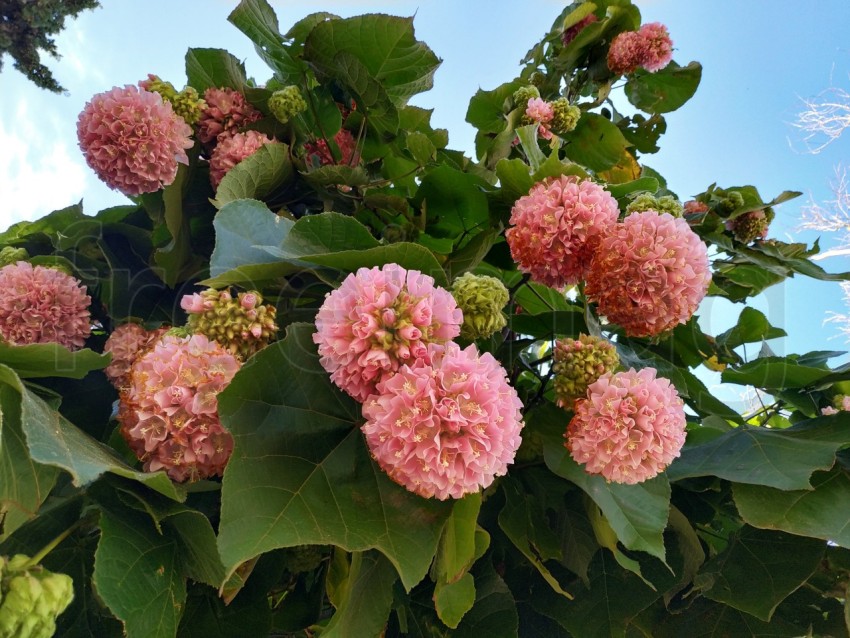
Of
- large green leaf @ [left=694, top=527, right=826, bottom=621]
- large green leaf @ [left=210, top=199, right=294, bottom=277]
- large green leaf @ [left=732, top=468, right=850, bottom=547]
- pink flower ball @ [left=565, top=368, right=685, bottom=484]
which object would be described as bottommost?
large green leaf @ [left=694, top=527, right=826, bottom=621]

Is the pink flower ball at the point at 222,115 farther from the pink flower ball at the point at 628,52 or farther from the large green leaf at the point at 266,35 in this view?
the pink flower ball at the point at 628,52

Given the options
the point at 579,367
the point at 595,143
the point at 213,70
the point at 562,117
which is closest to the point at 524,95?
the point at 562,117

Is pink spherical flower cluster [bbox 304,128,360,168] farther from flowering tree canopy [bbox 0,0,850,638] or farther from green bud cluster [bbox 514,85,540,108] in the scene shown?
green bud cluster [bbox 514,85,540,108]

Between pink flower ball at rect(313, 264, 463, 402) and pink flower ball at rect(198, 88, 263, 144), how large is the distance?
0.48 metres

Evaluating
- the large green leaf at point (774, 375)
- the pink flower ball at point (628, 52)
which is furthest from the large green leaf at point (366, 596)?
the pink flower ball at point (628, 52)

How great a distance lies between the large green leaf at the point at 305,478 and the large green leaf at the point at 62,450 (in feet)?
0.20

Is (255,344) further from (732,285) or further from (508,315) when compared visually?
(732,285)

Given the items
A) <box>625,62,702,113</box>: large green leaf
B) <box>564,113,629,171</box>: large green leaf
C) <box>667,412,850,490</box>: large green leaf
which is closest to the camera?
<box>667,412,850,490</box>: large green leaf

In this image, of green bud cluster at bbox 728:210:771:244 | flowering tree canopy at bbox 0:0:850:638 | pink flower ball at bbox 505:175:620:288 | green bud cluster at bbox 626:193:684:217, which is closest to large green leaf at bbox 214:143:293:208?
flowering tree canopy at bbox 0:0:850:638

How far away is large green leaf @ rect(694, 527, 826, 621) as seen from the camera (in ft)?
2.26

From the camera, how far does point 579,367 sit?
0.64 m

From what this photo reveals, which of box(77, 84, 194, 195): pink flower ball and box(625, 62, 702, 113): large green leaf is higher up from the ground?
box(625, 62, 702, 113): large green leaf

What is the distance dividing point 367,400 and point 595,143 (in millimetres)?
949

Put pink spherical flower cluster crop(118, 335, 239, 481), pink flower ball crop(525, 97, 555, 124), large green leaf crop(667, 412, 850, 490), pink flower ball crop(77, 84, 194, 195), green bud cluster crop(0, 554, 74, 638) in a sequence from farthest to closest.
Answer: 1. pink flower ball crop(525, 97, 555, 124)
2. pink flower ball crop(77, 84, 194, 195)
3. large green leaf crop(667, 412, 850, 490)
4. pink spherical flower cluster crop(118, 335, 239, 481)
5. green bud cluster crop(0, 554, 74, 638)
